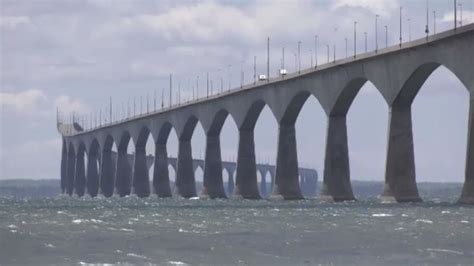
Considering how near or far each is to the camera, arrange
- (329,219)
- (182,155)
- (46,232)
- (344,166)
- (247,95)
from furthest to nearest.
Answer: (182,155) → (247,95) → (344,166) → (329,219) → (46,232)

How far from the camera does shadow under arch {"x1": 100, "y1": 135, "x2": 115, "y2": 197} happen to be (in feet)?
613

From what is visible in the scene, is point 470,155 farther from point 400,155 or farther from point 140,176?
point 140,176

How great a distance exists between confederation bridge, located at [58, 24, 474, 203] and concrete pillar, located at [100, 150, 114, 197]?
19.7 metres

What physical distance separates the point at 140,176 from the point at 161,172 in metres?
12.5

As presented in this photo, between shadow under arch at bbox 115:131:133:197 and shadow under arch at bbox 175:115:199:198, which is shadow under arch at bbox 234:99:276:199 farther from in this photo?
shadow under arch at bbox 115:131:133:197

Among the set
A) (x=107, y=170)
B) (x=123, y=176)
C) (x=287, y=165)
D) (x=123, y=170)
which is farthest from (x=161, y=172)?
(x=287, y=165)

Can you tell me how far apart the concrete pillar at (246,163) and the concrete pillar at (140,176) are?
44.1 metres

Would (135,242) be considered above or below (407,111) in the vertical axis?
below

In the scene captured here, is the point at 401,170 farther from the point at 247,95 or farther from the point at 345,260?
the point at 345,260

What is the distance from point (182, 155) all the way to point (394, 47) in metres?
55.9

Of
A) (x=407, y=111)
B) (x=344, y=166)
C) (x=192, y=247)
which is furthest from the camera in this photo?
(x=344, y=166)

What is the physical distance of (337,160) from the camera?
330 ft

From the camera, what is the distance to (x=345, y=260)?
40594 millimetres

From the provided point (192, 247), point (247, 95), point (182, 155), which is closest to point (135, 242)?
point (192, 247)
